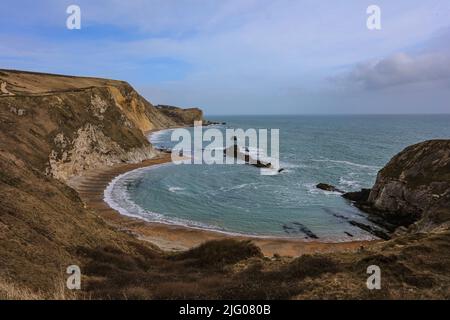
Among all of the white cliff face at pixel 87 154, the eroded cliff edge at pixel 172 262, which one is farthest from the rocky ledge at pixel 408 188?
the white cliff face at pixel 87 154

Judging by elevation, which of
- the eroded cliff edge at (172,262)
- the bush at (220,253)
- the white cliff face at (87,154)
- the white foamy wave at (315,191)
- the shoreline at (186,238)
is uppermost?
the white cliff face at (87,154)

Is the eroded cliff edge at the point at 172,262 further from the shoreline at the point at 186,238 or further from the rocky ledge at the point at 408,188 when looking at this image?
the shoreline at the point at 186,238

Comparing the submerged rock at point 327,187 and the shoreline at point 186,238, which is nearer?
the shoreline at point 186,238

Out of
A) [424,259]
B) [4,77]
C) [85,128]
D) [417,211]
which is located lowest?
[417,211]

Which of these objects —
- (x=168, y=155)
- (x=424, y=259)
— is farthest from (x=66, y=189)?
(x=168, y=155)

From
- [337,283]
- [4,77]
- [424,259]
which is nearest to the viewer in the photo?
[337,283]

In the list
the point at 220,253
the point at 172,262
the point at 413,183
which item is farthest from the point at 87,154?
the point at 220,253

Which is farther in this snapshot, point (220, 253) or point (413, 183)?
point (413, 183)

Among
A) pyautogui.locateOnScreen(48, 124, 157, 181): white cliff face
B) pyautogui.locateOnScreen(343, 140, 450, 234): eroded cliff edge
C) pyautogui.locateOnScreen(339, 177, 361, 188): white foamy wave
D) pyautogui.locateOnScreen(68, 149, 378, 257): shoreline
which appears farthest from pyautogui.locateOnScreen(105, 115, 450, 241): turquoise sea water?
pyautogui.locateOnScreen(48, 124, 157, 181): white cliff face

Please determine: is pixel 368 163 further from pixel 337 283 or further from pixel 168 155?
pixel 337 283

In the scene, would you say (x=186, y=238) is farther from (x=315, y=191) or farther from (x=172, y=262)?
(x=315, y=191)
